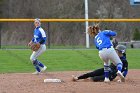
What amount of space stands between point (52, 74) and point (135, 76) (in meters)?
2.70

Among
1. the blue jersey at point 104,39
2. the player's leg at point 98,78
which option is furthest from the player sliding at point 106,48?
the player's leg at point 98,78

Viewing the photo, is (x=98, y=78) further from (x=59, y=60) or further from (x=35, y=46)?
(x=59, y=60)

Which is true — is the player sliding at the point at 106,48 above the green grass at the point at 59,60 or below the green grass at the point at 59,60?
above

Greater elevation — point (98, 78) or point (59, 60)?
point (98, 78)

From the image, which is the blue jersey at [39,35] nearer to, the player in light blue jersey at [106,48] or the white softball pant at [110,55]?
the player in light blue jersey at [106,48]

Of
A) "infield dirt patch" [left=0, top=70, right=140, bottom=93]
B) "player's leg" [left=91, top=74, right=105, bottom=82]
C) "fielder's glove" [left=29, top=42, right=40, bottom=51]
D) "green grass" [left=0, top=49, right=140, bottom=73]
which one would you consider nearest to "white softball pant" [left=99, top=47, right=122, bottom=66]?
"infield dirt patch" [left=0, top=70, right=140, bottom=93]

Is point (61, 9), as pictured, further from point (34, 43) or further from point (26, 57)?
point (34, 43)

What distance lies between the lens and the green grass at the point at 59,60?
1908cm

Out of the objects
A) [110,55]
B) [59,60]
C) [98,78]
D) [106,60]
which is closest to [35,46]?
[98,78]

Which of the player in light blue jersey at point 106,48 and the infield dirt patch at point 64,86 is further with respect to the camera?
the player in light blue jersey at point 106,48

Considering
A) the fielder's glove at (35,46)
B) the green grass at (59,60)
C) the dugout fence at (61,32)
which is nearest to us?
the fielder's glove at (35,46)

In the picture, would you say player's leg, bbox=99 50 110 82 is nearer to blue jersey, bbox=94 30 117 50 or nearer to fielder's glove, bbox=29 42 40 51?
blue jersey, bbox=94 30 117 50

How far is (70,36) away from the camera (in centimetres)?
3862

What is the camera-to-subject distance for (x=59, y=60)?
2183 cm
